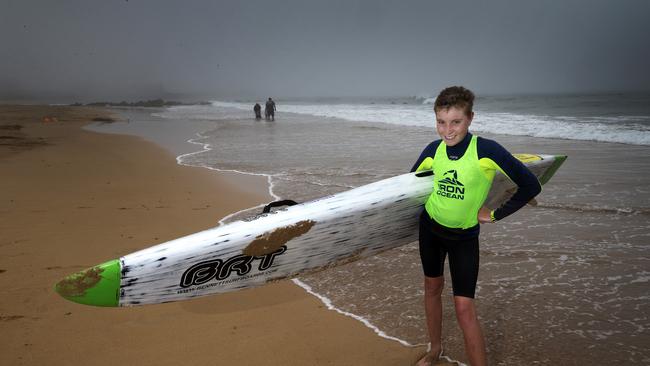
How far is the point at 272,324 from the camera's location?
9.39ft

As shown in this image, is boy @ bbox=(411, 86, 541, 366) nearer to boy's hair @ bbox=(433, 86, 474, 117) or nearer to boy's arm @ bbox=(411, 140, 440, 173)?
boy's hair @ bbox=(433, 86, 474, 117)

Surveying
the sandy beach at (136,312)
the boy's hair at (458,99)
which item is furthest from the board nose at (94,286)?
the boy's hair at (458,99)

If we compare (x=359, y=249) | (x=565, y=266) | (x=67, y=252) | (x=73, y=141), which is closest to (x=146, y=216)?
(x=67, y=252)

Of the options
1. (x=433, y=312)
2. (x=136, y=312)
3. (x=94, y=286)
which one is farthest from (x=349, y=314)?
(x=94, y=286)

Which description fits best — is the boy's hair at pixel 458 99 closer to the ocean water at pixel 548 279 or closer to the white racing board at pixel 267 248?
the white racing board at pixel 267 248

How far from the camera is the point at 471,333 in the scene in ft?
6.92

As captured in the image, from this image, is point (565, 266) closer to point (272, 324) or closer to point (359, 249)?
point (359, 249)

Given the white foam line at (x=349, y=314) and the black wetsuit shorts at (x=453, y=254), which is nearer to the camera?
the black wetsuit shorts at (x=453, y=254)

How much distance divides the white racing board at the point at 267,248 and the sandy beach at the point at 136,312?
1.27 ft

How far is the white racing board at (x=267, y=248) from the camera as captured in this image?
7.56 feet

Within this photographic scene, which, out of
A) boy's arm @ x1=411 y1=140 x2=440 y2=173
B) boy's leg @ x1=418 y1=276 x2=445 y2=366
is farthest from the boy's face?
boy's leg @ x1=418 y1=276 x2=445 y2=366

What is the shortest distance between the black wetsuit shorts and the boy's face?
1.60 ft

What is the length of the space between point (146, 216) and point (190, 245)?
124 inches

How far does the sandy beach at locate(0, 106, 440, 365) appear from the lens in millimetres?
2516
